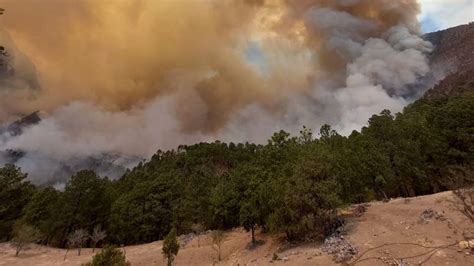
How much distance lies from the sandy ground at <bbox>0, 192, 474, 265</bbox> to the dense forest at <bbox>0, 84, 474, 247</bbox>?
338cm

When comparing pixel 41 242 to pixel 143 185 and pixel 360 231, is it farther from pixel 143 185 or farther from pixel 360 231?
pixel 360 231

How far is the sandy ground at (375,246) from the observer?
92.0ft

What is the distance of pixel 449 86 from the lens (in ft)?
547

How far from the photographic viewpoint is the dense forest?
1594 inches

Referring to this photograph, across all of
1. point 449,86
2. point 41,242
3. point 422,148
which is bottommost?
point 41,242

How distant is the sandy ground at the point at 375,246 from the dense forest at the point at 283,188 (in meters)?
3.38

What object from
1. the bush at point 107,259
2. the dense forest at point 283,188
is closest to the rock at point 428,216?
the dense forest at point 283,188

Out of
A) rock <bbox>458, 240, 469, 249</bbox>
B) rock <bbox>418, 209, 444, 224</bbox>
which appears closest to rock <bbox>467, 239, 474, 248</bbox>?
rock <bbox>458, 240, 469, 249</bbox>

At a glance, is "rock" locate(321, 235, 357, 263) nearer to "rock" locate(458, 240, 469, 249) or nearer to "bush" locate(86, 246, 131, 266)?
"rock" locate(458, 240, 469, 249)

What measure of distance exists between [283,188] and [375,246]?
14.2 m

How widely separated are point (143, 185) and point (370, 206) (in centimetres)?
4982

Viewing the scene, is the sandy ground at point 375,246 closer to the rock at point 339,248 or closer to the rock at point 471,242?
the rock at point 339,248

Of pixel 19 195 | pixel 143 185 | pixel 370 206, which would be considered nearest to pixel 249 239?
pixel 370 206

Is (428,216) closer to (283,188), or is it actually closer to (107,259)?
(283,188)
